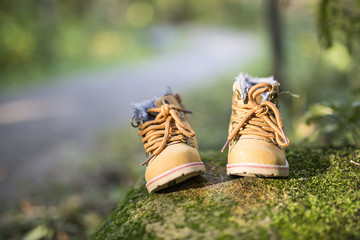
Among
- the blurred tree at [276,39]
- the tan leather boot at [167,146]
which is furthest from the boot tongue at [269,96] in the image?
the blurred tree at [276,39]

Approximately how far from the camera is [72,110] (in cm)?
767

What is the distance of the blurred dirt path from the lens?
4.89 m

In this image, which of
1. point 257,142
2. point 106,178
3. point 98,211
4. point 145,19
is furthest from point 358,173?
point 145,19

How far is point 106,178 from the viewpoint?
447 centimetres

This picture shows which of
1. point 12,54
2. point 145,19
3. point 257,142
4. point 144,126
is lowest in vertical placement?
point 257,142

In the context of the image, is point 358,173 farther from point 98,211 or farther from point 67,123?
point 67,123

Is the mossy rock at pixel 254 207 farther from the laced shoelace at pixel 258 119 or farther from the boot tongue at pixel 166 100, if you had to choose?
the boot tongue at pixel 166 100

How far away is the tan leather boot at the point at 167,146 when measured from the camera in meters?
1.71

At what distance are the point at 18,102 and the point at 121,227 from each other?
7.62m

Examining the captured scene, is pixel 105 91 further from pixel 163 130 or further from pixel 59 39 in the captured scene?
pixel 163 130

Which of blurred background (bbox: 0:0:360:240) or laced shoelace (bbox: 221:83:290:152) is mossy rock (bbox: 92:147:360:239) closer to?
laced shoelace (bbox: 221:83:290:152)

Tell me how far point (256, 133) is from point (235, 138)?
14 cm

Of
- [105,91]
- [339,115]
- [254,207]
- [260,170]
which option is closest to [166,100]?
[260,170]

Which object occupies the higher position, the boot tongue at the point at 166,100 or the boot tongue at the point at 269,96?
the boot tongue at the point at 166,100
